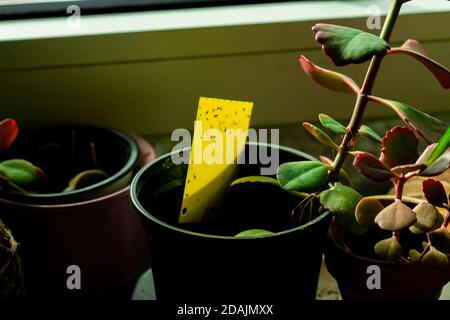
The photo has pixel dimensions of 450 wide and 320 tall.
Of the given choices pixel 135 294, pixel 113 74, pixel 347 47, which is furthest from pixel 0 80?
pixel 347 47

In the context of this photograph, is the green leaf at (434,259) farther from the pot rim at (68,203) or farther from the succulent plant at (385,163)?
the pot rim at (68,203)

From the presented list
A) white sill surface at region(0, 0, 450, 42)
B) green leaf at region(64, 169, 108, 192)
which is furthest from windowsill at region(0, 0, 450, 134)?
green leaf at region(64, 169, 108, 192)

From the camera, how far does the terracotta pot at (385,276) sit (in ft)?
2.02

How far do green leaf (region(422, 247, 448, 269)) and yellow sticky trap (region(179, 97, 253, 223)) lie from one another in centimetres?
21

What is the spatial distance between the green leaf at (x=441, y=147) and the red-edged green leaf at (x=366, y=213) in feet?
0.23

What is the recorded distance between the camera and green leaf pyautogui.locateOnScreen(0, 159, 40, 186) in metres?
0.70

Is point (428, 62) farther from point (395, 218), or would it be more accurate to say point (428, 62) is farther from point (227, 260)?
point (227, 260)

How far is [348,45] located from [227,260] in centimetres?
21

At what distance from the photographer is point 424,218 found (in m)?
0.56

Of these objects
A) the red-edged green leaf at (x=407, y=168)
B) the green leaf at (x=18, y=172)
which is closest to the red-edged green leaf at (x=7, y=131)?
the green leaf at (x=18, y=172)

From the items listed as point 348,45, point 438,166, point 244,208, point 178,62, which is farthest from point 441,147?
point 178,62

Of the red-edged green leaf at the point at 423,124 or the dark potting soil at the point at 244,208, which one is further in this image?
the dark potting soil at the point at 244,208

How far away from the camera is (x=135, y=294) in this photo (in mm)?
799

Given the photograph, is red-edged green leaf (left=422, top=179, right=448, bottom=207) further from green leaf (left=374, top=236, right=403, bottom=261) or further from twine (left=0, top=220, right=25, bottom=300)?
twine (left=0, top=220, right=25, bottom=300)
